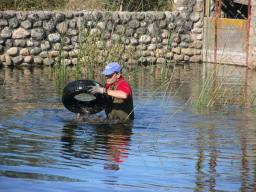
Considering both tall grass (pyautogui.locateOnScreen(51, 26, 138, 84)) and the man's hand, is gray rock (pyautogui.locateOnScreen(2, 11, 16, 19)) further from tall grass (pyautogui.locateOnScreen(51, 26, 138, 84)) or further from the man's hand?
the man's hand

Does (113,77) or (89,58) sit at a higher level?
(113,77)

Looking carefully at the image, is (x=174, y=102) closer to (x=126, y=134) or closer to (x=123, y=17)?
(x=126, y=134)

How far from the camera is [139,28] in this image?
2505cm

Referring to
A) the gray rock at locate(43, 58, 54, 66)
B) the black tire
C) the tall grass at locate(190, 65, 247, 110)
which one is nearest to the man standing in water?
the black tire

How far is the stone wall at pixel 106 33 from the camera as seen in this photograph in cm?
2350

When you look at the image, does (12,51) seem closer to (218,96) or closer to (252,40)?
(252,40)

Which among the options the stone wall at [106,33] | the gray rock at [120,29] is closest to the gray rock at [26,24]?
the stone wall at [106,33]

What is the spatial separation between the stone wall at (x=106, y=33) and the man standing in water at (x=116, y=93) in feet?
28.0

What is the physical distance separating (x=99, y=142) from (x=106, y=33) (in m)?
11.6

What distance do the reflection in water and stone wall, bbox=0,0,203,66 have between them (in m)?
9.02

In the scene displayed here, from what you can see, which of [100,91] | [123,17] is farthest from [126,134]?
[123,17]

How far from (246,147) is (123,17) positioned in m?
12.6

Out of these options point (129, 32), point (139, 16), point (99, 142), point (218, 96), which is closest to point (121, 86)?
point (99, 142)

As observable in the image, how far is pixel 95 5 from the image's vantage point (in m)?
26.8
